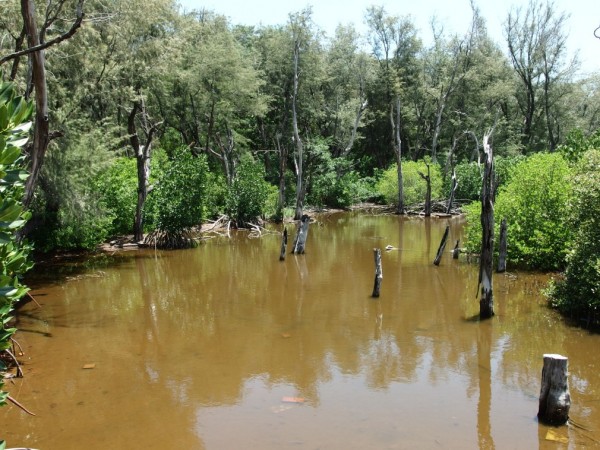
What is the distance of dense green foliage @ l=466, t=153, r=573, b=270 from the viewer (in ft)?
49.2

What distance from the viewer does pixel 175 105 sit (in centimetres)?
2991

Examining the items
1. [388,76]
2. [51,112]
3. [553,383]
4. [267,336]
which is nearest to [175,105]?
[51,112]

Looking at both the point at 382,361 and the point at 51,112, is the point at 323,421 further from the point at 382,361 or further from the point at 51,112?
the point at 51,112

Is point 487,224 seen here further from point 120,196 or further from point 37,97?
point 120,196

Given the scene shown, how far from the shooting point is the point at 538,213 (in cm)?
1536

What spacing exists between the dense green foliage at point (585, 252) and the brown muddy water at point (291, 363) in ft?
2.08

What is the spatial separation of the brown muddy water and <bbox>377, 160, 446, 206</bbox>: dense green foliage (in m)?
20.7

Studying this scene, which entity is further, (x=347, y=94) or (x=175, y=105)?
(x=347, y=94)

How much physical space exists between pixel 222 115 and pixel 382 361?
23823 millimetres

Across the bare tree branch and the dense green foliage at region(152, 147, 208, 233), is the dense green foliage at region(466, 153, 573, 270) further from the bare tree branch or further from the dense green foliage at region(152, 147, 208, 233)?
the bare tree branch

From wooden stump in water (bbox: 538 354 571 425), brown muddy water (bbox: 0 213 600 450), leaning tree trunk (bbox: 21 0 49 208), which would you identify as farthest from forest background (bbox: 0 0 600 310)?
wooden stump in water (bbox: 538 354 571 425)

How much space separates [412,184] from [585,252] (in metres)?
27.2

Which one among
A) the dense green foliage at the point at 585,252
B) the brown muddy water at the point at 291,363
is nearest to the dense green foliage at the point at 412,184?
the brown muddy water at the point at 291,363

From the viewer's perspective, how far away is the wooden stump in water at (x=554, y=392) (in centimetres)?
685
